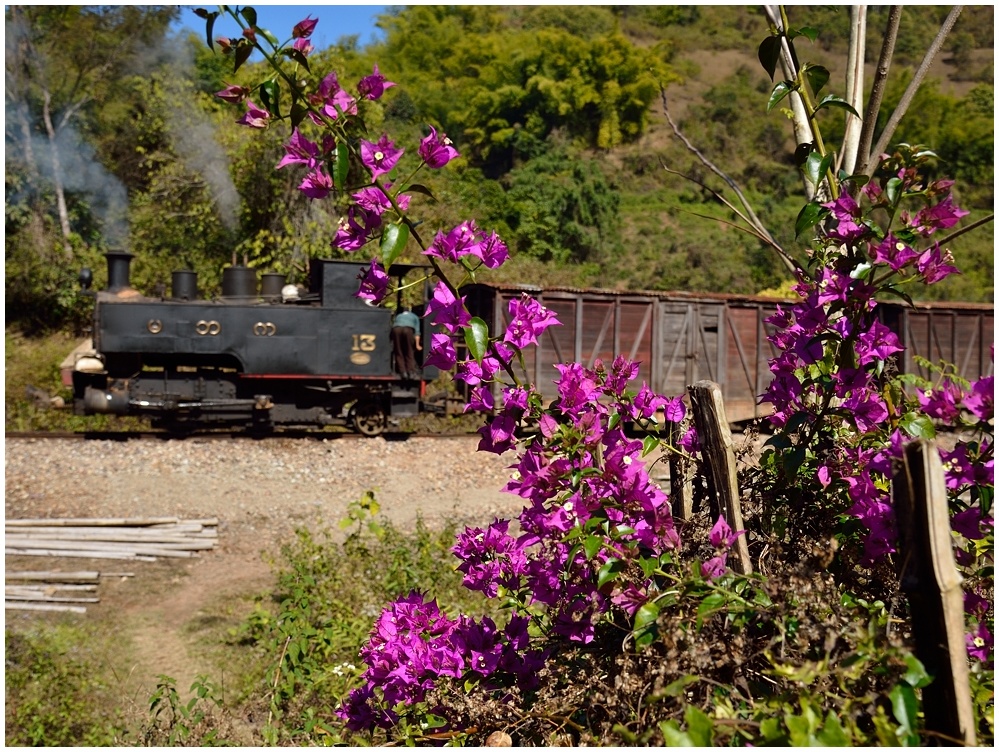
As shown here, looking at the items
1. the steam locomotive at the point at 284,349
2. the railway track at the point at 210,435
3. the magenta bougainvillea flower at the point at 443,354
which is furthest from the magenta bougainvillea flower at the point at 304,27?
the steam locomotive at the point at 284,349

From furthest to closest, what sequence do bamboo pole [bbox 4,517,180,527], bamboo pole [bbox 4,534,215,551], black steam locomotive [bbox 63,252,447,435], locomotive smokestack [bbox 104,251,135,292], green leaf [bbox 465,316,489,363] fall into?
1. locomotive smokestack [bbox 104,251,135,292]
2. black steam locomotive [bbox 63,252,447,435]
3. bamboo pole [bbox 4,517,180,527]
4. bamboo pole [bbox 4,534,215,551]
5. green leaf [bbox 465,316,489,363]

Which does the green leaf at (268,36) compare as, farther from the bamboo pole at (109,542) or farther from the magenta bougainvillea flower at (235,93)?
the bamboo pole at (109,542)

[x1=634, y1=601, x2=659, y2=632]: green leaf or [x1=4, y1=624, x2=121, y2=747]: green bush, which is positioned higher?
[x1=634, y1=601, x2=659, y2=632]: green leaf

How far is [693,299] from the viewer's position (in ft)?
53.0

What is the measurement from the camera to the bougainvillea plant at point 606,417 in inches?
71.0

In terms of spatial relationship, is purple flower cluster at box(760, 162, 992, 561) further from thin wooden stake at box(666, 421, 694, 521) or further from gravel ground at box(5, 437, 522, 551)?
gravel ground at box(5, 437, 522, 551)

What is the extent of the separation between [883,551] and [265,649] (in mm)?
5383

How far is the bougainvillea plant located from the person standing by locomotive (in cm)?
1166

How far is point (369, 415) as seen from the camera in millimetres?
14141

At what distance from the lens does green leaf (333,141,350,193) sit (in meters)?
1.89

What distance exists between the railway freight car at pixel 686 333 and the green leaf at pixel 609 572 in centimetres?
1273

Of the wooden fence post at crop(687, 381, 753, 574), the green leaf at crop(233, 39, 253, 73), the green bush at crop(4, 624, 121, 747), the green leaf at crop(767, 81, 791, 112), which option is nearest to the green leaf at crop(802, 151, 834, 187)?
the green leaf at crop(767, 81, 791, 112)

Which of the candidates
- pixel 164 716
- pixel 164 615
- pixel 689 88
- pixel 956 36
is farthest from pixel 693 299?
pixel 956 36

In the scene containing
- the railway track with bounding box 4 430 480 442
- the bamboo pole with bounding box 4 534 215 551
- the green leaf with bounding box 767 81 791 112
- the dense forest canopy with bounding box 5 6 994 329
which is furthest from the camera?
the dense forest canopy with bounding box 5 6 994 329
